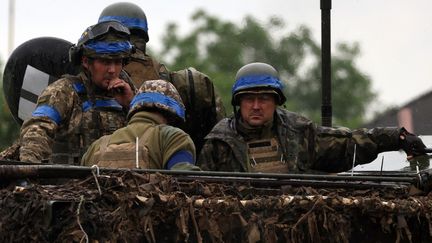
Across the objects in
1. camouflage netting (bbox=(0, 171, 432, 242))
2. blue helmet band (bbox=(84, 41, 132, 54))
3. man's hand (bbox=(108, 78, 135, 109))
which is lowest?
camouflage netting (bbox=(0, 171, 432, 242))

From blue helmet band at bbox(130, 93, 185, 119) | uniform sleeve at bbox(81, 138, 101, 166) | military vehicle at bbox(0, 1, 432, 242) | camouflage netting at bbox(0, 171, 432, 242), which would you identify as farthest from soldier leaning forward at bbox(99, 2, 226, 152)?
camouflage netting at bbox(0, 171, 432, 242)

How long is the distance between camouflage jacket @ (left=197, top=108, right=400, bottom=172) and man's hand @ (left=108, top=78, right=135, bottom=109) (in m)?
0.55

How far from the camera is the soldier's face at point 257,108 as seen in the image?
8.28 metres

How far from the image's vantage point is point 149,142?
22.7 feet

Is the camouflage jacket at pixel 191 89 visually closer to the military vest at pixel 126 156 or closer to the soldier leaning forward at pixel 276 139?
the soldier leaning forward at pixel 276 139

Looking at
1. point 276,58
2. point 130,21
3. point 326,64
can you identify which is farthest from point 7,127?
point 326,64

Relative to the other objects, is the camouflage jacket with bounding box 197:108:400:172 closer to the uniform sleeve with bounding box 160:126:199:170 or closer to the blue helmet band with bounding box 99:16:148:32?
the uniform sleeve with bounding box 160:126:199:170

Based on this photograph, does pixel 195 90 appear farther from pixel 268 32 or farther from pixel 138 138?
pixel 268 32

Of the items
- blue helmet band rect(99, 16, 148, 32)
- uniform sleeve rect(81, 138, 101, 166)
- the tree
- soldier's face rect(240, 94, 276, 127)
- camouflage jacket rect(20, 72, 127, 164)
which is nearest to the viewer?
uniform sleeve rect(81, 138, 101, 166)

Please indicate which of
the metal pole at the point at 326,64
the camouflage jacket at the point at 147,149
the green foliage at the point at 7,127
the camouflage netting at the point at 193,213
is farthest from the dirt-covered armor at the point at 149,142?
the green foliage at the point at 7,127

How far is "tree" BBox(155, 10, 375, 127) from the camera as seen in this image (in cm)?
1725

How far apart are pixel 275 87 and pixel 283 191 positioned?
92.6 inches

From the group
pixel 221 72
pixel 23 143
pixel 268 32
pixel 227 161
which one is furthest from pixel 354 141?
pixel 221 72

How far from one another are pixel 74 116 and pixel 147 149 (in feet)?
4.72
